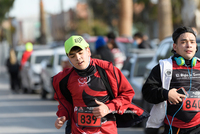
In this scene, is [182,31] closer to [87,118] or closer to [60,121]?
[87,118]

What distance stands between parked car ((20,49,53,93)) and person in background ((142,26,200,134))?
13.1 m

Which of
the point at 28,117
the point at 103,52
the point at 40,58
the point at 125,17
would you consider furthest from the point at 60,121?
the point at 125,17

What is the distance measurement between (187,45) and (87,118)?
1.23 metres

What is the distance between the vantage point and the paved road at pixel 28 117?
945cm

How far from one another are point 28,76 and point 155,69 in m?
14.0

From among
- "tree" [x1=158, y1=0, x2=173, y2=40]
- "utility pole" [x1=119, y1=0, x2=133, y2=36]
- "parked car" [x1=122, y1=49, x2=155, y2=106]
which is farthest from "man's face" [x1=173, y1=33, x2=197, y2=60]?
"utility pole" [x1=119, y1=0, x2=133, y2=36]

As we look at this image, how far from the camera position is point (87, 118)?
4.14 metres

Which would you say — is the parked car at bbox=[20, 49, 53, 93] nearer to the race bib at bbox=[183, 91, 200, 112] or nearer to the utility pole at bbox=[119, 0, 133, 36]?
the utility pole at bbox=[119, 0, 133, 36]

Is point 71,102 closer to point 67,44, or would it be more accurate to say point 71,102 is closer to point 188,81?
point 67,44

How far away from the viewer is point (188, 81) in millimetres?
4258

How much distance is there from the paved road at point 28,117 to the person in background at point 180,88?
468cm

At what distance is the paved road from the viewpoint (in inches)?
372

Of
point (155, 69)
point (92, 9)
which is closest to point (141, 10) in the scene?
point (92, 9)

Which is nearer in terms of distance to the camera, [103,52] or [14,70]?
[103,52]
